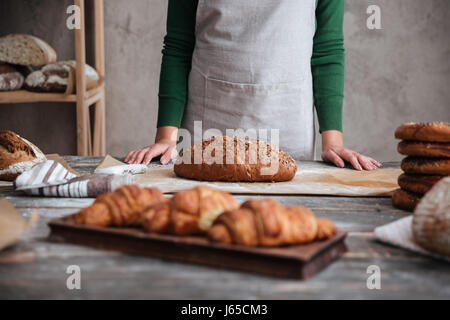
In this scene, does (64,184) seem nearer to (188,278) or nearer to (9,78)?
(188,278)

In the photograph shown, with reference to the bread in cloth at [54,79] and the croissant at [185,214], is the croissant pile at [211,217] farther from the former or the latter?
the bread in cloth at [54,79]

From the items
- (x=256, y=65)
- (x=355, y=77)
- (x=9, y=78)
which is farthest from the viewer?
(x=355, y=77)

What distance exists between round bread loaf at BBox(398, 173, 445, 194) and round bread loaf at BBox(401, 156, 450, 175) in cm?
1

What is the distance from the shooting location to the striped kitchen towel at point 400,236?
0.65 metres

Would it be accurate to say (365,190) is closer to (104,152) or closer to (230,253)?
(230,253)

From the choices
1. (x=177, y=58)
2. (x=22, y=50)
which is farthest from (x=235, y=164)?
(x=22, y=50)

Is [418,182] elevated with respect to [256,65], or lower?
lower

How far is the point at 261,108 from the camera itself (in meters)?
1.63

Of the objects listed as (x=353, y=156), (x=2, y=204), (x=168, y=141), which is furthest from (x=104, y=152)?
(x=2, y=204)

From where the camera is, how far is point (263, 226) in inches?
22.0

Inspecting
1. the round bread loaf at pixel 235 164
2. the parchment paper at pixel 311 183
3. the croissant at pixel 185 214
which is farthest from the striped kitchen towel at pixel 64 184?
the croissant at pixel 185 214

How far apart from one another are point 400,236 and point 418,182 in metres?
0.24

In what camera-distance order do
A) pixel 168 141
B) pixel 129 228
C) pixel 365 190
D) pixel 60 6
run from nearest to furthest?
pixel 129 228 → pixel 365 190 → pixel 168 141 → pixel 60 6
